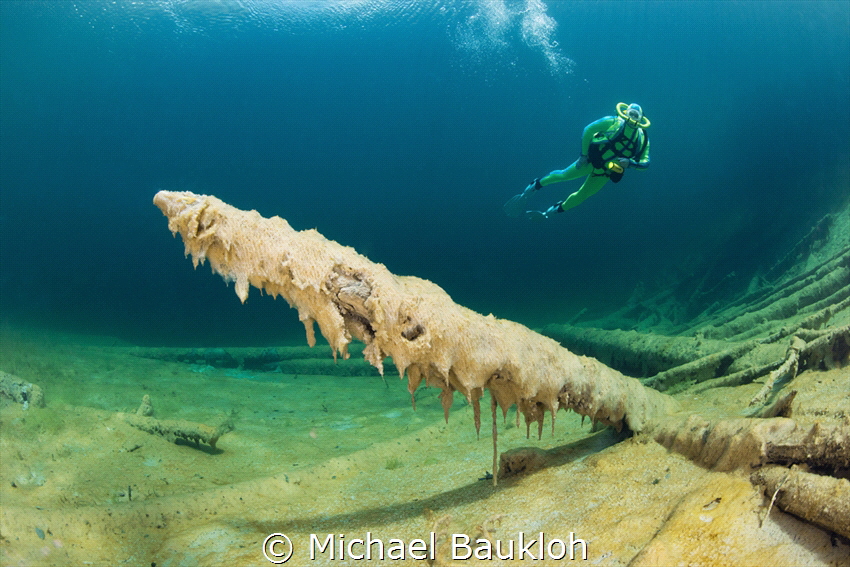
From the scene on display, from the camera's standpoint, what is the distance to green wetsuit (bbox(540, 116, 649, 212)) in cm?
745

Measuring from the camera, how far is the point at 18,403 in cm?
418

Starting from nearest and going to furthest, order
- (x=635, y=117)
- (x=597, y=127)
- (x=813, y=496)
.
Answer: (x=813, y=496) < (x=635, y=117) < (x=597, y=127)

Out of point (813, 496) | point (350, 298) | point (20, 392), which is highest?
point (350, 298)

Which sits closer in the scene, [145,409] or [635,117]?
[145,409]

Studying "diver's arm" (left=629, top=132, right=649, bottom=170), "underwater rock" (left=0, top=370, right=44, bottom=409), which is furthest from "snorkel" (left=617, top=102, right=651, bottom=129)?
"underwater rock" (left=0, top=370, right=44, bottom=409)

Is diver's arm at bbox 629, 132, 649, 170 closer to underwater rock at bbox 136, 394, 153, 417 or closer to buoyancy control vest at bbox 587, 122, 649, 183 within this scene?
buoyancy control vest at bbox 587, 122, 649, 183

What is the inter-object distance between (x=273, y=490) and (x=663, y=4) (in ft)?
217

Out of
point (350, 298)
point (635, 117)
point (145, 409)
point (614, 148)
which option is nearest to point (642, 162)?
point (614, 148)

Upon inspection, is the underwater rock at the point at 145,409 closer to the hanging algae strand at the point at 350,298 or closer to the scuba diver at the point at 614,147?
the hanging algae strand at the point at 350,298

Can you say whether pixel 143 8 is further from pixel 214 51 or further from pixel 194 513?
pixel 194 513

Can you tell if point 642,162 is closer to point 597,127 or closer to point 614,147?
point 614,147

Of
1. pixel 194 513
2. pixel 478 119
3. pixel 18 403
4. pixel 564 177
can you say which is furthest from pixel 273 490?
pixel 478 119

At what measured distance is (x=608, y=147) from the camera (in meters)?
7.76

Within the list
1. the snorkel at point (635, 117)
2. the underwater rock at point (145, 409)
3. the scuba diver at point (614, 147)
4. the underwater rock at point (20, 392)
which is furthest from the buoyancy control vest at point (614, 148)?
the underwater rock at point (20, 392)
